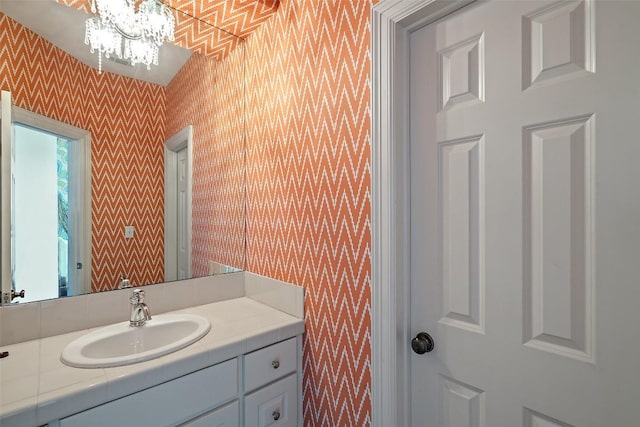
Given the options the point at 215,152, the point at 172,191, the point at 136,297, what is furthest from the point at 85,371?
the point at 215,152

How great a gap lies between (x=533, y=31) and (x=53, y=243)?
1.86 m

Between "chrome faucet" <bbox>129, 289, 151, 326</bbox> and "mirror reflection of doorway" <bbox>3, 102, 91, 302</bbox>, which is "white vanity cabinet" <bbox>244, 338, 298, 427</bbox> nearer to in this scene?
"chrome faucet" <bbox>129, 289, 151, 326</bbox>

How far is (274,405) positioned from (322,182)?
98 cm

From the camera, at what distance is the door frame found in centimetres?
107

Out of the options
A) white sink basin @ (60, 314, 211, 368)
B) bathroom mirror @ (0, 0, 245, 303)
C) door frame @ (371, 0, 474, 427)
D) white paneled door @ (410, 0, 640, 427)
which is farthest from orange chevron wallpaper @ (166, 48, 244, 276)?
white paneled door @ (410, 0, 640, 427)

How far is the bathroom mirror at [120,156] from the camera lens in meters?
1.22

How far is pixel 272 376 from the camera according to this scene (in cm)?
131

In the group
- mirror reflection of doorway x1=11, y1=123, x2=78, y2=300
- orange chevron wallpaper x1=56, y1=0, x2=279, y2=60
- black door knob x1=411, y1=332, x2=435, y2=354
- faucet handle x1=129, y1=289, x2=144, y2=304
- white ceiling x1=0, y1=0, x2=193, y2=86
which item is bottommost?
black door knob x1=411, y1=332, x2=435, y2=354

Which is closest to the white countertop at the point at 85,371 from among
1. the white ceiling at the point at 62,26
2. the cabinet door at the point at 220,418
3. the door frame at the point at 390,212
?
the cabinet door at the point at 220,418

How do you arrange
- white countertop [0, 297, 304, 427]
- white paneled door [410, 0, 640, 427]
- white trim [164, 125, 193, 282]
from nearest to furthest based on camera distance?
Answer: 1. white paneled door [410, 0, 640, 427]
2. white countertop [0, 297, 304, 427]
3. white trim [164, 125, 193, 282]

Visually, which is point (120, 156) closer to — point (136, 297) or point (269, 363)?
point (136, 297)

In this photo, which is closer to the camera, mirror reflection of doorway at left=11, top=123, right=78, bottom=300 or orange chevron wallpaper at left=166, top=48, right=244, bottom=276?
mirror reflection of doorway at left=11, top=123, right=78, bottom=300

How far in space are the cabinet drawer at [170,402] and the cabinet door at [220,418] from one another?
0.03 m

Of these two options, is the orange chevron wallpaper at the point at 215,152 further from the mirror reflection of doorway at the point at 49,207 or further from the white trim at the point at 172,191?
the mirror reflection of doorway at the point at 49,207
